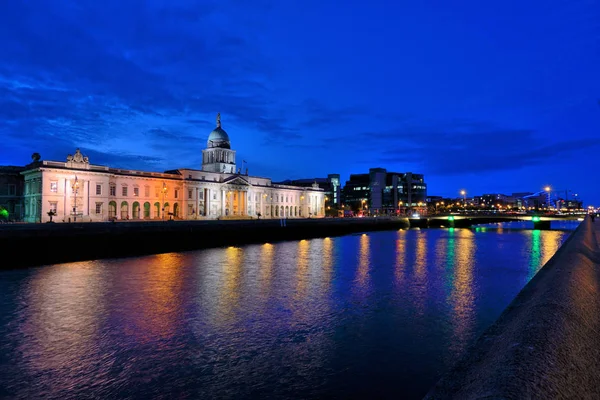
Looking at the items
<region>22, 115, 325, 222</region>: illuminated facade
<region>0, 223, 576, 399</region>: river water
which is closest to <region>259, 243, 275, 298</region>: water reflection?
<region>0, 223, 576, 399</region>: river water

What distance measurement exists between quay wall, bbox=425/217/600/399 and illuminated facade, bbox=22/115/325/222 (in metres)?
72.9

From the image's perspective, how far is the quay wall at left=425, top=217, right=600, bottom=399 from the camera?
15.5 ft

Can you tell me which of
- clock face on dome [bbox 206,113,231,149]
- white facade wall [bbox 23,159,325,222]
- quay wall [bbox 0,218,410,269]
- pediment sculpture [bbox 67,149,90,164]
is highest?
clock face on dome [bbox 206,113,231,149]

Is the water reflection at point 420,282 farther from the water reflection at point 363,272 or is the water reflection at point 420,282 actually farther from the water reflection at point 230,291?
the water reflection at point 230,291

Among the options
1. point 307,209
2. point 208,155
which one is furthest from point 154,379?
point 307,209

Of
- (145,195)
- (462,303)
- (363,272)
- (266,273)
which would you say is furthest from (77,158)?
(462,303)

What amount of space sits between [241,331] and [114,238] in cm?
3435

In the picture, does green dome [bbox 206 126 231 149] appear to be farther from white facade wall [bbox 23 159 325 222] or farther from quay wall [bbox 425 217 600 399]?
quay wall [bbox 425 217 600 399]

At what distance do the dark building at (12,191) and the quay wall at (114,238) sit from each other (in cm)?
4529

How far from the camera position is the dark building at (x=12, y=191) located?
3260 inches

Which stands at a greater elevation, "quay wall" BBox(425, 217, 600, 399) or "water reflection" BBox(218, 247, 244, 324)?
"quay wall" BBox(425, 217, 600, 399)

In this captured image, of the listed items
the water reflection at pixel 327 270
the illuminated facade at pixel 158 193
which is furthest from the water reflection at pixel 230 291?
the illuminated facade at pixel 158 193

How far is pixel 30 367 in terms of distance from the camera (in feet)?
41.3

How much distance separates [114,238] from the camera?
45.8 metres
